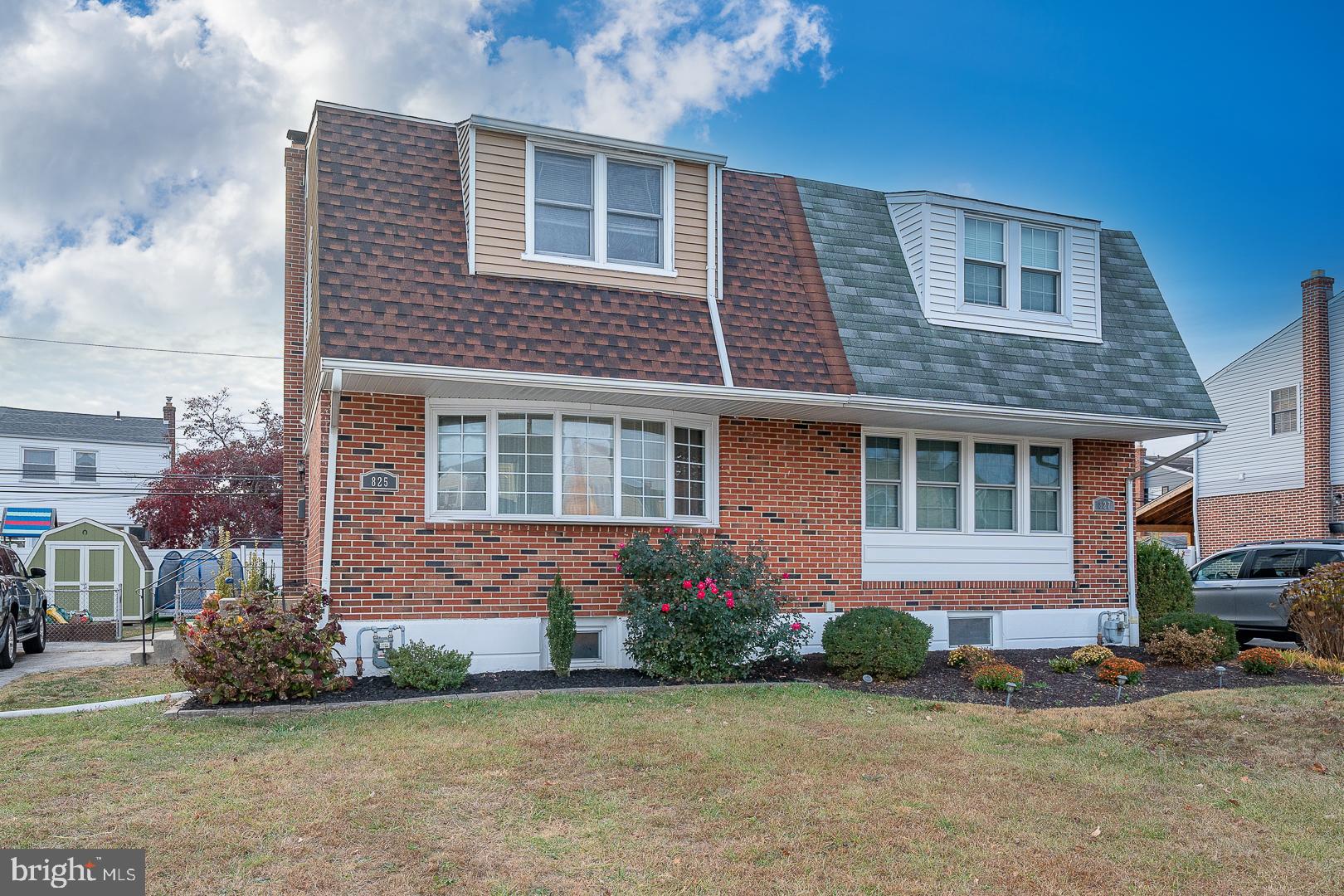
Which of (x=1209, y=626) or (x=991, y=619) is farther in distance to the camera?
(x=991, y=619)

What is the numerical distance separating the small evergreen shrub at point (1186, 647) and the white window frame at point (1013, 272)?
14.1 ft

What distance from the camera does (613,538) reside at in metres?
10.5

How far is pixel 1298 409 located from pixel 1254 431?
1468 millimetres

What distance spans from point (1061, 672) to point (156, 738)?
8.72m

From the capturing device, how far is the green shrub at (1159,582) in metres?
13.5

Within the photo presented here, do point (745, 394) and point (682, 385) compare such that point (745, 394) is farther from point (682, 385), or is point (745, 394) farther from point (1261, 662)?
point (1261, 662)

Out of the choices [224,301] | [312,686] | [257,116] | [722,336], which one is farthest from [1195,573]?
[224,301]

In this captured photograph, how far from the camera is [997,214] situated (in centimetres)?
1272

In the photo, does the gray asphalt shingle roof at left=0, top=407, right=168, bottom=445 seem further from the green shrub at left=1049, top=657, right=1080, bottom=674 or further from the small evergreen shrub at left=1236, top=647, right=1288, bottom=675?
the small evergreen shrub at left=1236, top=647, right=1288, bottom=675

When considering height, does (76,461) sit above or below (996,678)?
above

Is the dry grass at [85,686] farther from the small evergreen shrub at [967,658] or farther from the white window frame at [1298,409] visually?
the white window frame at [1298,409]

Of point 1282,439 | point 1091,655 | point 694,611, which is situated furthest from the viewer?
point 1282,439

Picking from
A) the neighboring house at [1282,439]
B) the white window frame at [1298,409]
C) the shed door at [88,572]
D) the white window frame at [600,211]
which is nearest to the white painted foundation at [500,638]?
the white window frame at [600,211]

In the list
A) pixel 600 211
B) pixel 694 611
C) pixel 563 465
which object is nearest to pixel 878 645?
pixel 694 611
